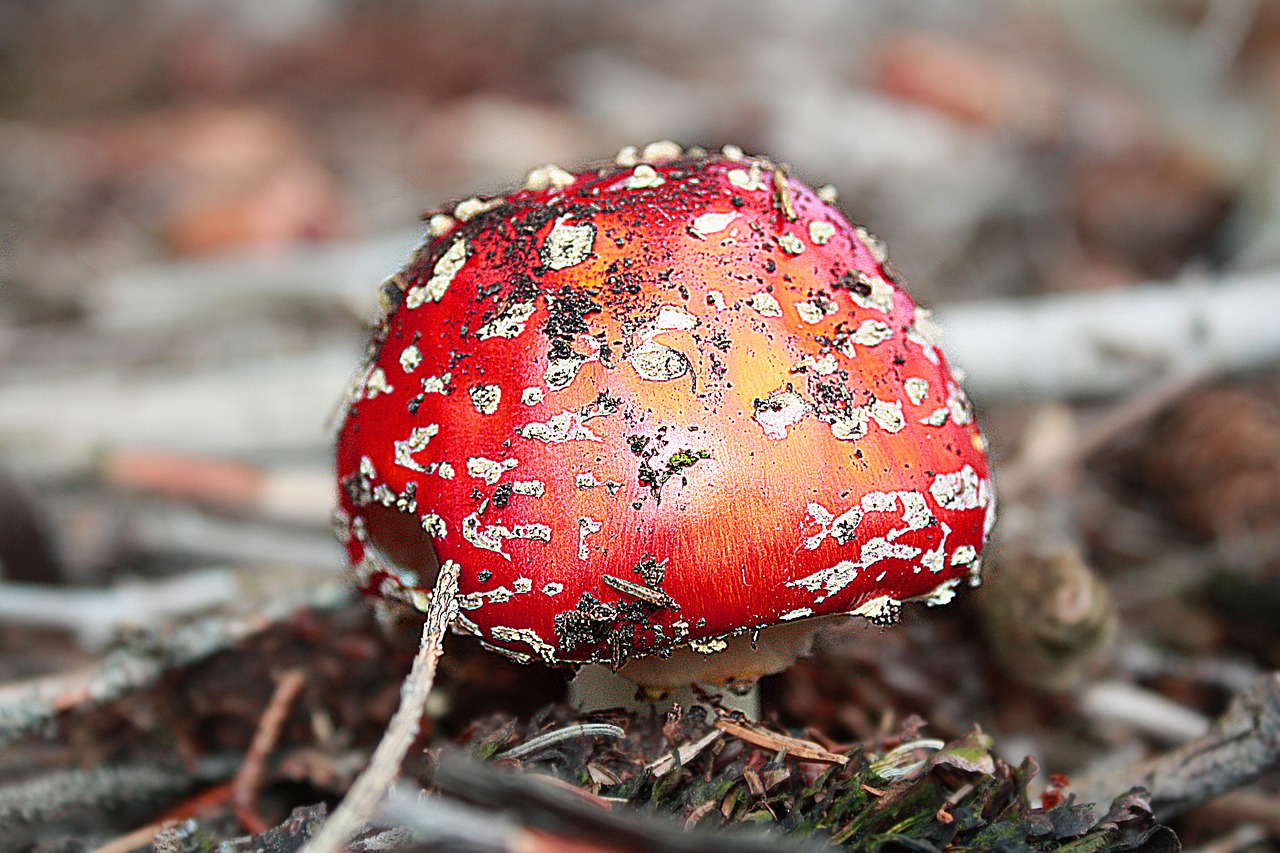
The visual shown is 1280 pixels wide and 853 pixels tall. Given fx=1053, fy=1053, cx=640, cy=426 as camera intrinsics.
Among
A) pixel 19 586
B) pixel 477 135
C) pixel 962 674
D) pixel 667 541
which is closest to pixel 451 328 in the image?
pixel 667 541

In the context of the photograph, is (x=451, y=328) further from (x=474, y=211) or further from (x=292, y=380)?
(x=292, y=380)

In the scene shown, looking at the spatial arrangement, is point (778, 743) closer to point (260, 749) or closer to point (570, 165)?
point (260, 749)

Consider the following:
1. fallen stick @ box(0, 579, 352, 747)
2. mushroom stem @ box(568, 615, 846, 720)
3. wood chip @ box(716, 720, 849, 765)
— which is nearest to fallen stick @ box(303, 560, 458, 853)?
mushroom stem @ box(568, 615, 846, 720)

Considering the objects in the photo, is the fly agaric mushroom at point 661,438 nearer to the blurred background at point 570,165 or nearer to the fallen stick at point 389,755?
the fallen stick at point 389,755

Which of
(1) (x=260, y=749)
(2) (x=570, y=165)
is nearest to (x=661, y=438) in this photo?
(1) (x=260, y=749)

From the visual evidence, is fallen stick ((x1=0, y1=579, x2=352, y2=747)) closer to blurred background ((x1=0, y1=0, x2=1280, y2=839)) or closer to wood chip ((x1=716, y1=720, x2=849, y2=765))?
blurred background ((x1=0, y1=0, x2=1280, y2=839))

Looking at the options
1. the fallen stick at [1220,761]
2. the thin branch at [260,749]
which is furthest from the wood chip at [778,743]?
the thin branch at [260,749]
